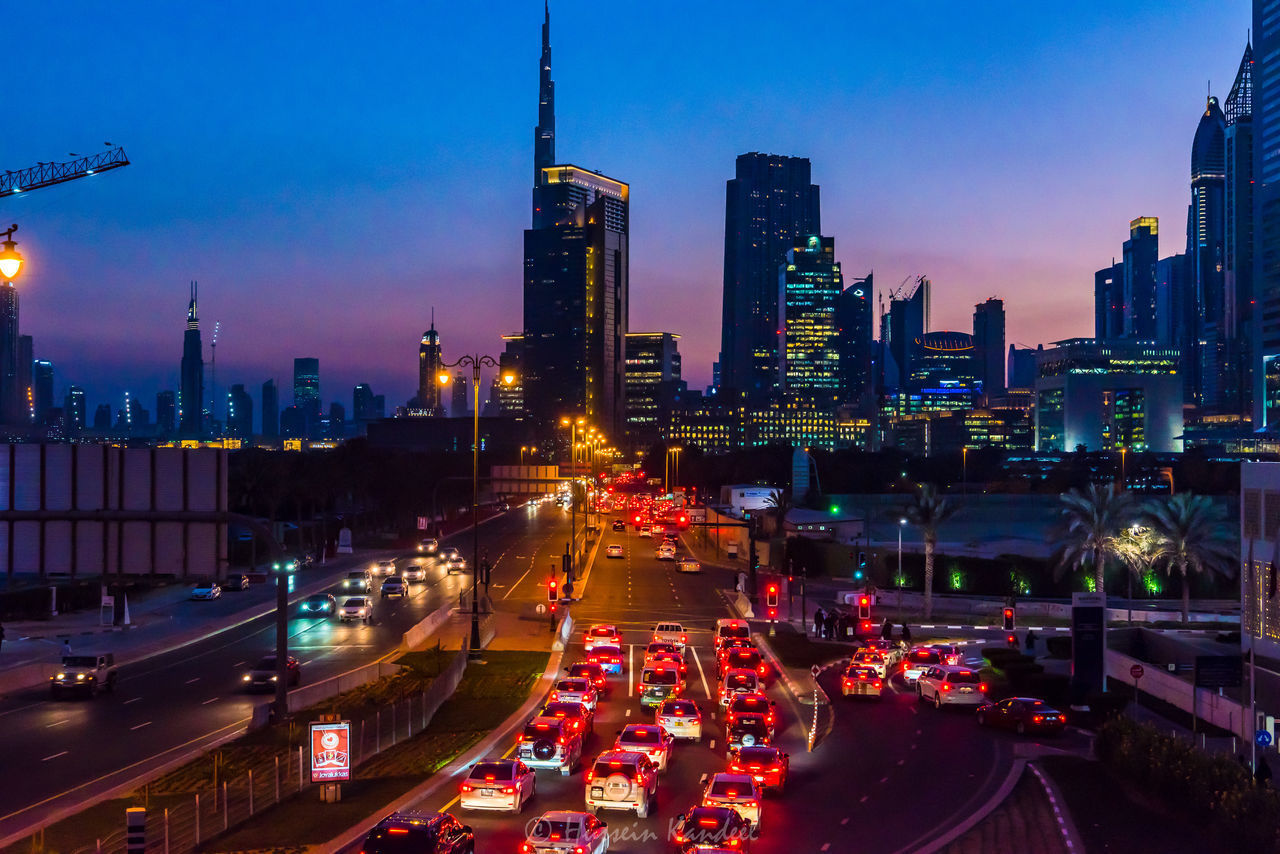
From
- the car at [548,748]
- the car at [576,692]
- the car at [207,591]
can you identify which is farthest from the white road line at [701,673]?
the car at [207,591]

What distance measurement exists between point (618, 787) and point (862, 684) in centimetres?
1874

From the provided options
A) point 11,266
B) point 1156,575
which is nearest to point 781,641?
point 11,266

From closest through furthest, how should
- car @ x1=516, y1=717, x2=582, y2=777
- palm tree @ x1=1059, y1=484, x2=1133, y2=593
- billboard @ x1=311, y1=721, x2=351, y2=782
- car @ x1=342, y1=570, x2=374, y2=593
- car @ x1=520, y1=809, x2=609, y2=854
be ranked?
car @ x1=520, y1=809, x2=609, y2=854
billboard @ x1=311, y1=721, x2=351, y2=782
car @ x1=516, y1=717, x2=582, y2=777
palm tree @ x1=1059, y1=484, x2=1133, y2=593
car @ x1=342, y1=570, x2=374, y2=593

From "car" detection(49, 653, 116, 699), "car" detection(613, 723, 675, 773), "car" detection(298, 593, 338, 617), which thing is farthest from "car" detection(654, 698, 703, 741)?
"car" detection(298, 593, 338, 617)

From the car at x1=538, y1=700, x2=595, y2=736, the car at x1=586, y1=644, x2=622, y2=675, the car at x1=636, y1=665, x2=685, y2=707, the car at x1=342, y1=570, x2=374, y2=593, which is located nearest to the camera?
the car at x1=538, y1=700, x2=595, y2=736

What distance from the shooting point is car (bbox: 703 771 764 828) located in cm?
2244

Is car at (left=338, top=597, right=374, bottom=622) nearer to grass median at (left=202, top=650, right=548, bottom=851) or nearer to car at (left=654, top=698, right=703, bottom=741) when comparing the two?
grass median at (left=202, top=650, right=548, bottom=851)

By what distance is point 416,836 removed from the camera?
1889 centimetres

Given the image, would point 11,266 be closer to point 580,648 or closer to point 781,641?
point 580,648

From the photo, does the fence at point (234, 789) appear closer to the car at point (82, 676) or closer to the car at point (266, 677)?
the car at point (266, 677)

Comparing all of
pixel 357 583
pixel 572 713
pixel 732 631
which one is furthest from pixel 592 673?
pixel 357 583

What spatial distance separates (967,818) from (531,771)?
907 centimetres

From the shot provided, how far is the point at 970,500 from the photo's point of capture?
392 feet

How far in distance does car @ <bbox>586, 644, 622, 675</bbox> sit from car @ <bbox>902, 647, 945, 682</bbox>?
35.6 feet
